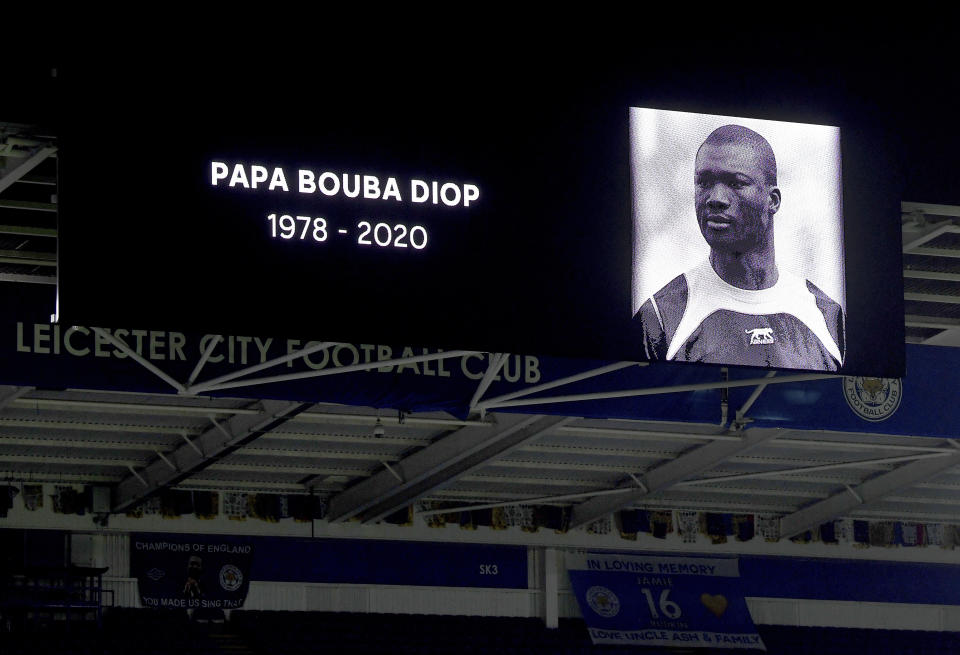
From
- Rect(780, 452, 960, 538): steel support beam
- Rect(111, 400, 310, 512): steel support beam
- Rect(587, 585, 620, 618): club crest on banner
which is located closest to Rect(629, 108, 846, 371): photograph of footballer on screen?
Rect(111, 400, 310, 512): steel support beam

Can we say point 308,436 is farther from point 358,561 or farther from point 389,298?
point 389,298

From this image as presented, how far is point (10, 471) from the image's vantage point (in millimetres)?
21047

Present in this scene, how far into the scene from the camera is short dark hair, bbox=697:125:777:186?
8.78m

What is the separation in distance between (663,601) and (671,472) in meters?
4.00

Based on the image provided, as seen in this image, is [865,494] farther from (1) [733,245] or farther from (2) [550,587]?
(1) [733,245]

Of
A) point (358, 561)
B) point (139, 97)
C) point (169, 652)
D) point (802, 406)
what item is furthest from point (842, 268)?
point (358, 561)

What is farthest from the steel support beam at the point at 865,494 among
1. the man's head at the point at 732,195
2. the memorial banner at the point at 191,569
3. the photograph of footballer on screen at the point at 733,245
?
the man's head at the point at 732,195

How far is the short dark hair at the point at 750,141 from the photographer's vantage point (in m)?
8.78

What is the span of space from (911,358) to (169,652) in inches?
398

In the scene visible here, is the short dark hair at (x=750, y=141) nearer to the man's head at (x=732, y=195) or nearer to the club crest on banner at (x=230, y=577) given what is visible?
the man's head at (x=732, y=195)

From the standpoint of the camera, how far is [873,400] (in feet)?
50.4

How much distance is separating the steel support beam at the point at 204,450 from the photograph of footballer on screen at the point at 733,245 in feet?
30.0

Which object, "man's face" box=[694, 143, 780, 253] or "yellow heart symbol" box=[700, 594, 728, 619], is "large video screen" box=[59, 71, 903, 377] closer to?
"man's face" box=[694, 143, 780, 253]

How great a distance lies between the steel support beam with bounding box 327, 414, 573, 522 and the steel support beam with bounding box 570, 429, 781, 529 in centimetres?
251
